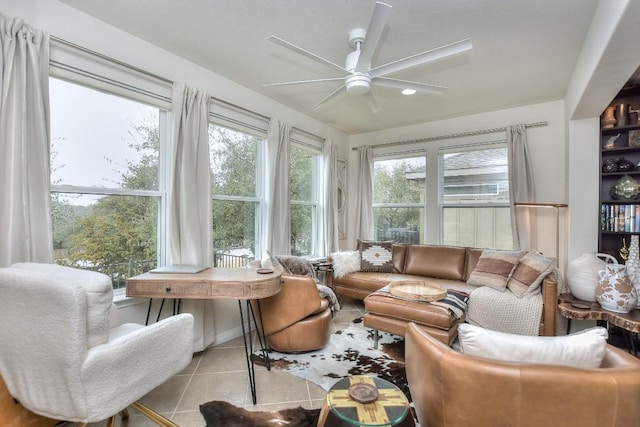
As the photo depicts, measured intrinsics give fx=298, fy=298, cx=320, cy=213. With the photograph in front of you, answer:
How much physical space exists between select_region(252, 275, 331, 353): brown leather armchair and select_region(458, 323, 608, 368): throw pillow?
1550 mm

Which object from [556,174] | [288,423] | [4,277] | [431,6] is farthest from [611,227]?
[4,277]

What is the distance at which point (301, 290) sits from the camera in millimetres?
2537

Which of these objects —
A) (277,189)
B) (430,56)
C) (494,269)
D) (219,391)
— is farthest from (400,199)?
(219,391)

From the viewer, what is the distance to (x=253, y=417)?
179 centimetres

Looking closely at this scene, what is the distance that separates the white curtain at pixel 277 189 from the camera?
3.49 metres

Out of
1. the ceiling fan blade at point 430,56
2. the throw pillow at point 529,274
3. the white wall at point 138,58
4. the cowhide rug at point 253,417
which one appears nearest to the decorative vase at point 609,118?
the throw pillow at point 529,274

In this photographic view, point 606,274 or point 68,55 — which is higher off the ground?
point 68,55

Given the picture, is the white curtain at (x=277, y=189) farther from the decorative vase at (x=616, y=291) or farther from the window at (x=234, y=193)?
the decorative vase at (x=616, y=291)

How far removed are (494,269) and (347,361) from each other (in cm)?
188

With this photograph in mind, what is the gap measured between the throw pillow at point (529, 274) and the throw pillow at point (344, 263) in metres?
1.75

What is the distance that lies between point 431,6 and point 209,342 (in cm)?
320

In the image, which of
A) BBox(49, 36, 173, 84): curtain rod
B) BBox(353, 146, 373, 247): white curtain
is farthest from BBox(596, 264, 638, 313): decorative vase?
BBox(49, 36, 173, 84): curtain rod

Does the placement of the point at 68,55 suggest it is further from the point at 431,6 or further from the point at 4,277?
the point at 431,6

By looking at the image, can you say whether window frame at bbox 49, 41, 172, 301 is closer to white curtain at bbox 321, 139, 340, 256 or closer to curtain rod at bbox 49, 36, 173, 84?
curtain rod at bbox 49, 36, 173, 84
